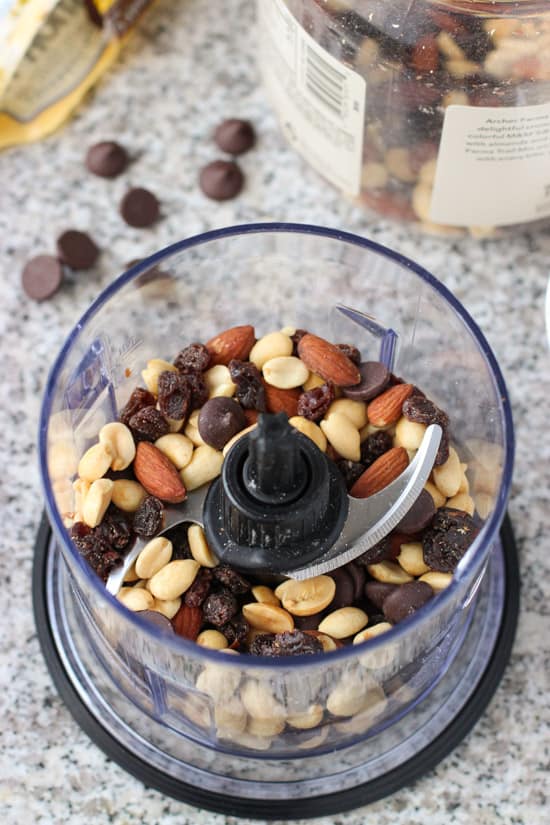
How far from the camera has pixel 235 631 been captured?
24.6 inches

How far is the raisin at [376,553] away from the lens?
2.10 feet

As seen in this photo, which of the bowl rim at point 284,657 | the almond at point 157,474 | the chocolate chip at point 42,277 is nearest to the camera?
the bowl rim at point 284,657

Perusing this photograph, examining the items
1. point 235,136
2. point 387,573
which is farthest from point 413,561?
point 235,136

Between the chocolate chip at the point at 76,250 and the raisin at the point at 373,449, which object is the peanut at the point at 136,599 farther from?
the chocolate chip at the point at 76,250

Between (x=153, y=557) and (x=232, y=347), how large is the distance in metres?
0.15

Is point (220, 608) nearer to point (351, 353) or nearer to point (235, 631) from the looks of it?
point (235, 631)

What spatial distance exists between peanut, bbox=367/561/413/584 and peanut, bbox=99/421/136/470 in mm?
154

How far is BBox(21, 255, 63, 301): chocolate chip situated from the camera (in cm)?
83

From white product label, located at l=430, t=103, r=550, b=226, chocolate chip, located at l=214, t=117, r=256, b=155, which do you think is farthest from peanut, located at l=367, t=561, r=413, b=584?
chocolate chip, located at l=214, t=117, r=256, b=155

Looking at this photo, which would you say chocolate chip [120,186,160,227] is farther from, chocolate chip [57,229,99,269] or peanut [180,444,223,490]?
peanut [180,444,223,490]

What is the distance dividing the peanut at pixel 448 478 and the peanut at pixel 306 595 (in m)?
0.10

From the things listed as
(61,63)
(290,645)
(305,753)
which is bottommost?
(305,753)

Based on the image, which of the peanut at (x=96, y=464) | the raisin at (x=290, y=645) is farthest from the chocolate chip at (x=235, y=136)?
the raisin at (x=290, y=645)

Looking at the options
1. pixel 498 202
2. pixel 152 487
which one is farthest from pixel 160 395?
pixel 498 202
